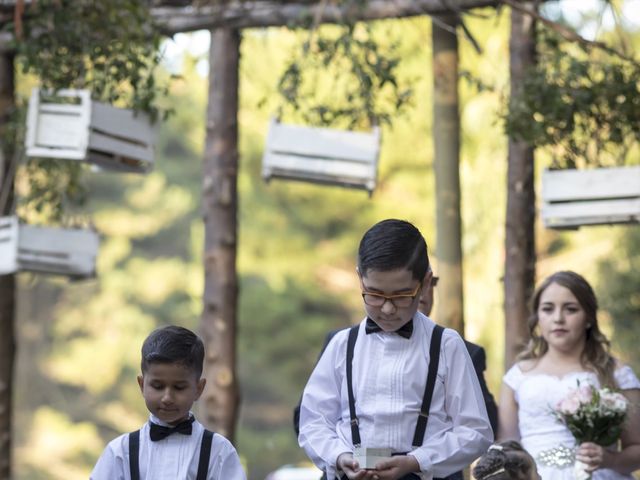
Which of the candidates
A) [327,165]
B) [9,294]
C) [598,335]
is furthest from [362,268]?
[9,294]

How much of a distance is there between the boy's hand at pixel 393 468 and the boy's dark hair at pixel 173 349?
68 cm

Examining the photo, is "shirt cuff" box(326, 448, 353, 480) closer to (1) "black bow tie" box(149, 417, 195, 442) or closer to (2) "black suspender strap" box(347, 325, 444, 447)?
(2) "black suspender strap" box(347, 325, 444, 447)

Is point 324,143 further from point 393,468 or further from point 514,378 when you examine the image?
point 393,468

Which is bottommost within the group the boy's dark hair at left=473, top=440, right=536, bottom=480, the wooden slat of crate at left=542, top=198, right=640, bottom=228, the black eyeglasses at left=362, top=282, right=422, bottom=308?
the boy's dark hair at left=473, top=440, right=536, bottom=480

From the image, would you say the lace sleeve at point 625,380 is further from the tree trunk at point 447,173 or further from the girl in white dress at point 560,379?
the tree trunk at point 447,173

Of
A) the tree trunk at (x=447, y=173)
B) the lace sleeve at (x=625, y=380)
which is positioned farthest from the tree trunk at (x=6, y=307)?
the lace sleeve at (x=625, y=380)

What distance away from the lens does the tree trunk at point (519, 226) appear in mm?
8164

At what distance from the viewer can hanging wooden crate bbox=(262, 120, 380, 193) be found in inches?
314

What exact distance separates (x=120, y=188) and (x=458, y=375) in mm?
28571

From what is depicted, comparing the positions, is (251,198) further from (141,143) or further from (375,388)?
(375,388)

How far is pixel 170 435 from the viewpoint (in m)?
4.27

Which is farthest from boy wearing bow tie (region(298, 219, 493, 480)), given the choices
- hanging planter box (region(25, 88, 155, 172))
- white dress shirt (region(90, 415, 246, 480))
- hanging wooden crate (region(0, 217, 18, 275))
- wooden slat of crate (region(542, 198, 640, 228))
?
hanging wooden crate (region(0, 217, 18, 275))

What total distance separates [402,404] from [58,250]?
4.93 m

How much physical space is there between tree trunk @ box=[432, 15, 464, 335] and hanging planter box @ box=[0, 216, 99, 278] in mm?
2190
